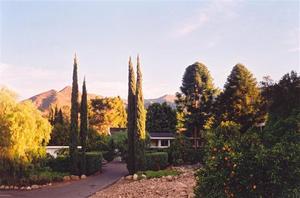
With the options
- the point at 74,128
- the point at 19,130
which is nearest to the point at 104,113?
the point at 74,128

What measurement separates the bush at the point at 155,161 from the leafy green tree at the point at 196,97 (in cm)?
1197

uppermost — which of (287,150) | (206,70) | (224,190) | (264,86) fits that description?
(206,70)

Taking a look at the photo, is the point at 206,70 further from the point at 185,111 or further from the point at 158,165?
the point at 158,165

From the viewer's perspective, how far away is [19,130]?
784 inches

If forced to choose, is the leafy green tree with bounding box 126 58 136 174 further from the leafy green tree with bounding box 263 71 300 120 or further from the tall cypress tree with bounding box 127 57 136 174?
the leafy green tree with bounding box 263 71 300 120

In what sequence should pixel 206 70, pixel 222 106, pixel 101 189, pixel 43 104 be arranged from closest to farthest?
pixel 101 189, pixel 222 106, pixel 206 70, pixel 43 104

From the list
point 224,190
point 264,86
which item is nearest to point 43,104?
point 264,86

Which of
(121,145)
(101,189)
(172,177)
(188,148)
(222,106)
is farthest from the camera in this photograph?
(121,145)

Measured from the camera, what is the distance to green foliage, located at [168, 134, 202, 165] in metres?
30.9

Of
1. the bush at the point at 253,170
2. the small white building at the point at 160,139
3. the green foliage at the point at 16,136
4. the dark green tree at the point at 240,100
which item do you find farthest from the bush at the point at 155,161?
the bush at the point at 253,170

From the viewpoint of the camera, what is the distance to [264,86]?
18.0 m

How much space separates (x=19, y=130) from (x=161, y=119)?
3187cm

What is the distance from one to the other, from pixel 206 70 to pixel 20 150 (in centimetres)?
2587

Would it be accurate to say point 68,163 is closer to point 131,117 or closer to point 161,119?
point 131,117
